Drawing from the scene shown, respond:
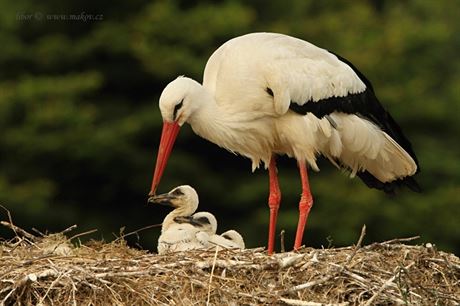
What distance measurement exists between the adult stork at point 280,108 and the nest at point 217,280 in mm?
1307

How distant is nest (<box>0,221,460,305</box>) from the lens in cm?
934

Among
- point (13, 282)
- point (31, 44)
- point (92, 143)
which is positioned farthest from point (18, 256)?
point (31, 44)


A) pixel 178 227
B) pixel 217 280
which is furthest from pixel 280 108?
pixel 217 280

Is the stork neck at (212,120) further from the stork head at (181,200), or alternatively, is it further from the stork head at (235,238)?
the stork head at (235,238)

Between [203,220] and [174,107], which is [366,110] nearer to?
[203,220]

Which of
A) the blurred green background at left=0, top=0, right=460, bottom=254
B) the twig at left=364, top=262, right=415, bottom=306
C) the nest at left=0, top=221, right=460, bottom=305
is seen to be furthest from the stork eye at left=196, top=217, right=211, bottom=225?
the blurred green background at left=0, top=0, right=460, bottom=254

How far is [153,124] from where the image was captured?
22.8 m

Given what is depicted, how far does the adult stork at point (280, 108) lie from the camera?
1120 cm

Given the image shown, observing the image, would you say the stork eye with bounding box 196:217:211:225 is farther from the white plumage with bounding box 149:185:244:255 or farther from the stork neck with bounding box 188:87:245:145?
the stork neck with bounding box 188:87:245:145

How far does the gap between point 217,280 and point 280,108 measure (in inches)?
82.4

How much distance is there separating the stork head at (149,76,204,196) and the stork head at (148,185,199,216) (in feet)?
1.80

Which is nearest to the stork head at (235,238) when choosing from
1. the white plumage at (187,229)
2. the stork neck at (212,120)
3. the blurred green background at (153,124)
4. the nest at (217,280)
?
the white plumage at (187,229)

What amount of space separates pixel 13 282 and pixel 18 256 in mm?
736

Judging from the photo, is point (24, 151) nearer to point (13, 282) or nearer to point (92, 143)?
point (92, 143)
